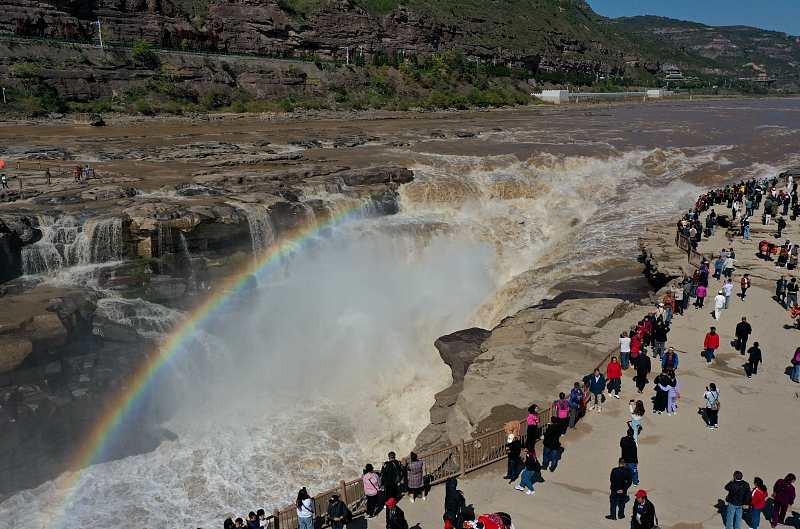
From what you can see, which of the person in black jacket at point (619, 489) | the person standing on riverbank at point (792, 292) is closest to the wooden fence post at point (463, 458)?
the person in black jacket at point (619, 489)

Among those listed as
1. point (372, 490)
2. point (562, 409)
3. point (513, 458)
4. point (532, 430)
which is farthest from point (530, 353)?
point (372, 490)

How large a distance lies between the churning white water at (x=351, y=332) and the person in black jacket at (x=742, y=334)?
711 cm

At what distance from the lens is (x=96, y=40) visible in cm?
6600

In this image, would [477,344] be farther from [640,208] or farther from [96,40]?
[96,40]

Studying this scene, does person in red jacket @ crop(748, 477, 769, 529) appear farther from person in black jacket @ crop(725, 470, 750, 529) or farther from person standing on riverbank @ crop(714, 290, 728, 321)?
person standing on riverbank @ crop(714, 290, 728, 321)

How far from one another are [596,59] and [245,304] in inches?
6053

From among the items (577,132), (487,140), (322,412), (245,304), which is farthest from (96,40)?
(322,412)

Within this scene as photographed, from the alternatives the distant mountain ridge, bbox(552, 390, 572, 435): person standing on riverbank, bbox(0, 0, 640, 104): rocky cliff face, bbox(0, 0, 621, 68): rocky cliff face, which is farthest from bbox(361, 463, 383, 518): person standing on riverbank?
bbox(0, 0, 621, 68): rocky cliff face

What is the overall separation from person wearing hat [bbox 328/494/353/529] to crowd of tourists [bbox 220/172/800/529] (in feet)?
0.05

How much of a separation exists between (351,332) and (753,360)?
11.8 m

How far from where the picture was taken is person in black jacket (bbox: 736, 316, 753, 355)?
1401cm

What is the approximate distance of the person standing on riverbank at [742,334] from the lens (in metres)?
14.0

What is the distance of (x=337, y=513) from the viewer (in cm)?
912

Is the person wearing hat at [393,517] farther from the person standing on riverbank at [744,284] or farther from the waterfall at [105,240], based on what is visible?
the waterfall at [105,240]
